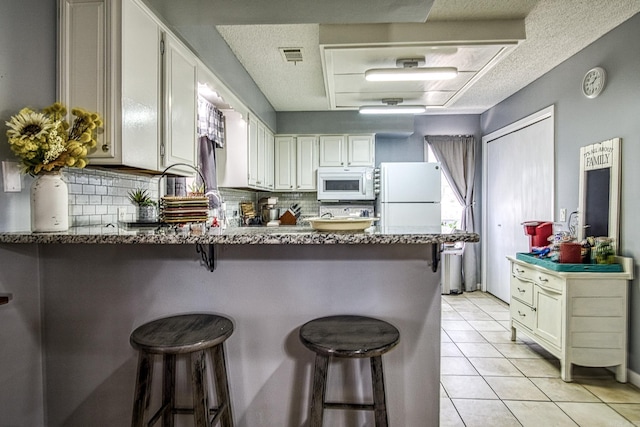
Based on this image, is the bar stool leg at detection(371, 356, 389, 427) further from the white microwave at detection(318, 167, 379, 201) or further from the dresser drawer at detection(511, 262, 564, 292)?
the white microwave at detection(318, 167, 379, 201)

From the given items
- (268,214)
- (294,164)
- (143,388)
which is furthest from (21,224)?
(294,164)

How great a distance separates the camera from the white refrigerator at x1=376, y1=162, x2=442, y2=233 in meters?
4.40

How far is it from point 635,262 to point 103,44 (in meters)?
3.43

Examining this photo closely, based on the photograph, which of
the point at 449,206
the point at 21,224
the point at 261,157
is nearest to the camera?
the point at 21,224

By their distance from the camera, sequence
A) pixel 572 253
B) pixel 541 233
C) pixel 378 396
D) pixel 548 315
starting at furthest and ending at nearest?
pixel 541 233
pixel 548 315
pixel 572 253
pixel 378 396

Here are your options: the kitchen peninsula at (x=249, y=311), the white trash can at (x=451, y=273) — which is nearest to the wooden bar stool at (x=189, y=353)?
the kitchen peninsula at (x=249, y=311)

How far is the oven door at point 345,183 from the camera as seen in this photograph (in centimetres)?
462

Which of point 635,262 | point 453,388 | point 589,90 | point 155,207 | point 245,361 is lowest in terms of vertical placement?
point 453,388

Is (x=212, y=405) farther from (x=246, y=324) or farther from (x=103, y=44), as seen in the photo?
(x=103, y=44)

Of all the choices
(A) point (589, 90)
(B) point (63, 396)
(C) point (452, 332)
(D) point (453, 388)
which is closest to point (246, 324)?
(B) point (63, 396)

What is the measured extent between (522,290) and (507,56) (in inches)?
80.0

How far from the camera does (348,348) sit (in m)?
1.23

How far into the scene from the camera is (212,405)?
1.65 meters

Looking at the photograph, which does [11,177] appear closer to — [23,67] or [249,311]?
[23,67]
